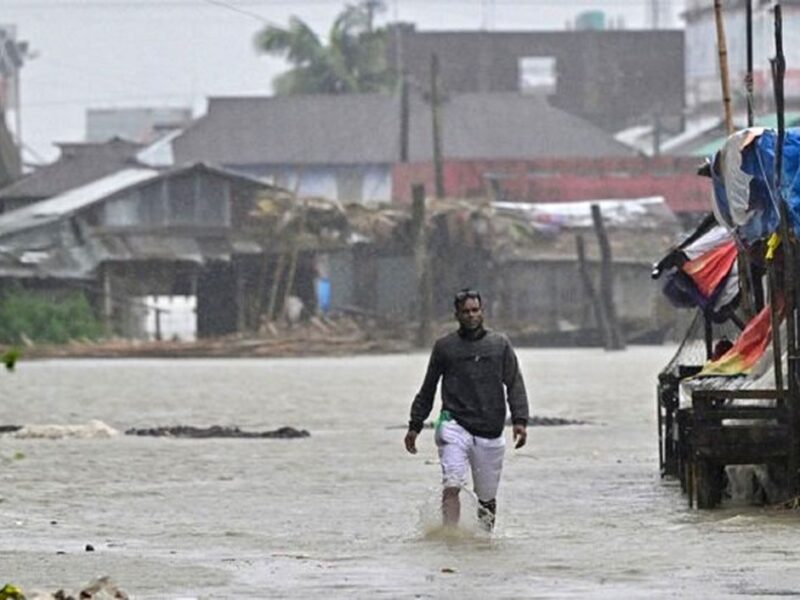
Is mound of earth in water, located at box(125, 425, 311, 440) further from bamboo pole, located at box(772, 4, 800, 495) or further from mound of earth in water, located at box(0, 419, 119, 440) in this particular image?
bamboo pole, located at box(772, 4, 800, 495)

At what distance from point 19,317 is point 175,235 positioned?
547 cm

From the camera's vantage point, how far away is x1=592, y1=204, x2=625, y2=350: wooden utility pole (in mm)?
62344

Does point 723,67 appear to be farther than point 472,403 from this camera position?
Yes

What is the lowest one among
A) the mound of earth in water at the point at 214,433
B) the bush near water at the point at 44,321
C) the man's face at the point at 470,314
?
the bush near water at the point at 44,321

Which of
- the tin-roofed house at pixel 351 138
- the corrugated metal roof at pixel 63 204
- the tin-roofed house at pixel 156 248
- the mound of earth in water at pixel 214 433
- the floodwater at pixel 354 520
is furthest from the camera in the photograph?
the tin-roofed house at pixel 351 138

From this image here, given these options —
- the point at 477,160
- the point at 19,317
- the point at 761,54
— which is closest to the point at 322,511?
the point at 19,317

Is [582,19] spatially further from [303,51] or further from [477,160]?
[477,160]

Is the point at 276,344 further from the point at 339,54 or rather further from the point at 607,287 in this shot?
the point at 339,54

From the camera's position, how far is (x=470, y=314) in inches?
577

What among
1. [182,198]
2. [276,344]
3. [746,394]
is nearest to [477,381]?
[746,394]

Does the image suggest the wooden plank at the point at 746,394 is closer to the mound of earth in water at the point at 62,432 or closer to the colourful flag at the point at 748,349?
the colourful flag at the point at 748,349

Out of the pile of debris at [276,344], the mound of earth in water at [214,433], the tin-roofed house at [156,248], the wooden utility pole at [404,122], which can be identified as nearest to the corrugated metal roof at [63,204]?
the tin-roofed house at [156,248]

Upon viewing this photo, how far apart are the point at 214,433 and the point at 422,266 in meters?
36.3

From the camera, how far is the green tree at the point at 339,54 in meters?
100
